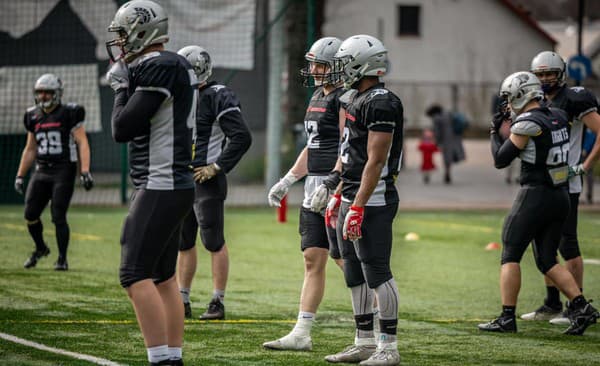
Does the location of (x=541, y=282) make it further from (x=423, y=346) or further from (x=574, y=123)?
(x=423, y=346)

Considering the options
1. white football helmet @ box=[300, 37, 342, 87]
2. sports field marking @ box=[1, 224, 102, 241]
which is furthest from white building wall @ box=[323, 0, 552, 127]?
white football helmet @ box=[300, 37, 342, 87]

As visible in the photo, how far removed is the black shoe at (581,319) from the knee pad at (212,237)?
2.68m

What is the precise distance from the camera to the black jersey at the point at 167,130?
5840mm

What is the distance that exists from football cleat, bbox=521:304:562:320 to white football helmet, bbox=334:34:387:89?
3109 millimetres

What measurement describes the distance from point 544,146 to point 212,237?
2556mm

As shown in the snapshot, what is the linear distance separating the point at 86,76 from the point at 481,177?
1260cm

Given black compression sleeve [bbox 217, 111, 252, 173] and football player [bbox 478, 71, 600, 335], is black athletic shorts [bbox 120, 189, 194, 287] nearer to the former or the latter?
black compression sleeve [bbox 217, 111, 252, 173]

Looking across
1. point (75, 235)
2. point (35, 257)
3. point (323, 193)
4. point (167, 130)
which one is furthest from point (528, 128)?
point (75, 235)

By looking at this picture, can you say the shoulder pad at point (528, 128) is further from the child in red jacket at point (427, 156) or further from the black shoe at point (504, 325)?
the child in red jacket at point (427, 156)

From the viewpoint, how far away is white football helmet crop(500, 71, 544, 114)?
7992mm

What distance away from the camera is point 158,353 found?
5.95 metres

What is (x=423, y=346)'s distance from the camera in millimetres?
7504

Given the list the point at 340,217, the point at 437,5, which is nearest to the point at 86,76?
the point at 340,217

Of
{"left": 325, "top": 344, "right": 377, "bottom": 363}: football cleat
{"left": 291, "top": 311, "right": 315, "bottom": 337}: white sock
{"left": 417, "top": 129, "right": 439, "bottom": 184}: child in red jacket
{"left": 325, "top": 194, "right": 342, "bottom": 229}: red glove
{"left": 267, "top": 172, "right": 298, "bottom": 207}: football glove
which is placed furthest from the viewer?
{"left": 417, "top": 129, "right": 439, "bottom": 184}: child in red jacket
